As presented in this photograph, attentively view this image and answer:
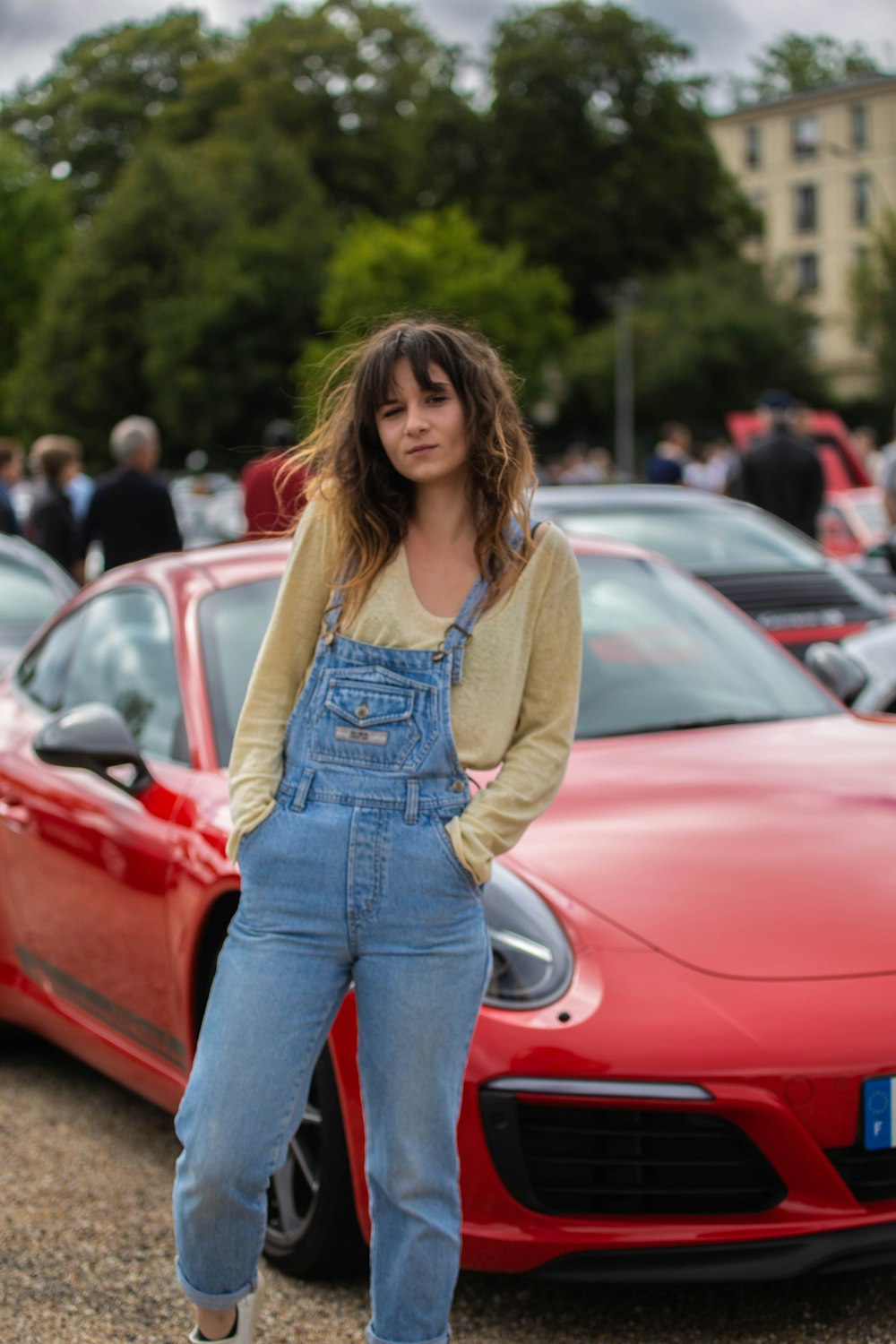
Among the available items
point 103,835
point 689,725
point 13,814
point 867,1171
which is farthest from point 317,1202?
point 13,814

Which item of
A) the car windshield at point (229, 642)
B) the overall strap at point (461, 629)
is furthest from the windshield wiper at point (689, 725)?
the overall strap at point (461, 629)

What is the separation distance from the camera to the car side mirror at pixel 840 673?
191 inches

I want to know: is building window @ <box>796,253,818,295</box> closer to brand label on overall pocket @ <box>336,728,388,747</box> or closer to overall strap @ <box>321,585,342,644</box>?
overall strap @ <box>321,585,342,644</box>

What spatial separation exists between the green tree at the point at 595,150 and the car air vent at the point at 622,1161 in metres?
56.2

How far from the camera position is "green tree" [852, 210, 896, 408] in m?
44.8

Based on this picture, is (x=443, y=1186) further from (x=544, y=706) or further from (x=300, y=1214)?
(x=300, y=1214)

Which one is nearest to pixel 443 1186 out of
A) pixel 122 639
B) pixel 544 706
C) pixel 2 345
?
pixel 544 706

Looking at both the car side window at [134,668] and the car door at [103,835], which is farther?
the car side window at [134,668]

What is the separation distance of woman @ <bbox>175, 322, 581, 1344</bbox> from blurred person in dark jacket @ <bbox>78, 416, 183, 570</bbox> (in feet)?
24.7

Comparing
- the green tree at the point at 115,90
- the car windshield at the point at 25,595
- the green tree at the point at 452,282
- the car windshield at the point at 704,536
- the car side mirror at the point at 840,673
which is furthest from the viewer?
the green tree at the point at 115,90

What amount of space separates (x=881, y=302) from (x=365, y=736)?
149 feet

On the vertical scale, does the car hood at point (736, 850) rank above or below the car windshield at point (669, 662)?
below

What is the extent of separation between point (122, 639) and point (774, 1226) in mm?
2369

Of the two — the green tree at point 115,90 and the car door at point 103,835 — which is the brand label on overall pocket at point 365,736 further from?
the green tree at point 115,90
